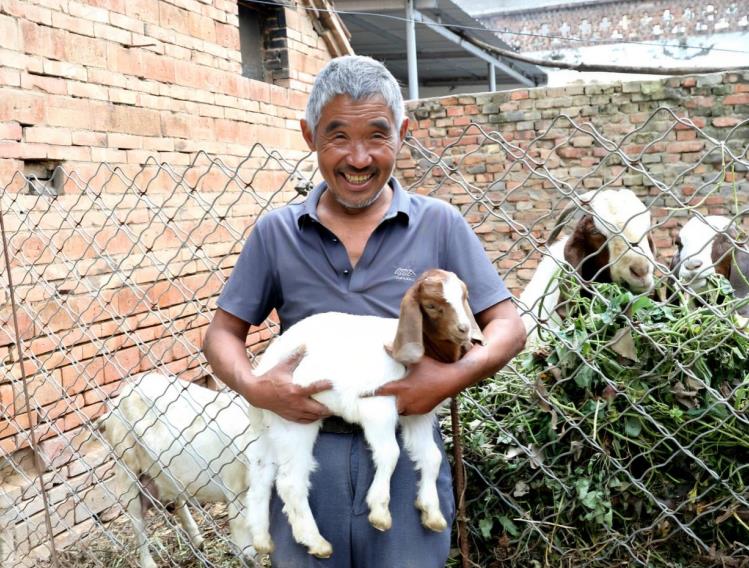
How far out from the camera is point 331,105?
2.05 m

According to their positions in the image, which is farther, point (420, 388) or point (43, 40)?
point (43, 40)

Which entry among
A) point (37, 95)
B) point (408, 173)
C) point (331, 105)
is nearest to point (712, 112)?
point (408, 173)

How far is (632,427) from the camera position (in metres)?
2.47

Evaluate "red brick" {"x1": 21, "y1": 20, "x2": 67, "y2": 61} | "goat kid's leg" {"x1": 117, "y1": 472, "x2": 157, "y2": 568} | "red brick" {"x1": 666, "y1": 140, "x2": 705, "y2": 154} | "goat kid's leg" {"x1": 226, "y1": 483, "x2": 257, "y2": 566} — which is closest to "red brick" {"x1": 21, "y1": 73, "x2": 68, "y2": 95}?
"red brick" {"x1": 21, "y1": 20, "x2": 67, "y2": 61}

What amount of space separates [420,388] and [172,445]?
2.16 metres

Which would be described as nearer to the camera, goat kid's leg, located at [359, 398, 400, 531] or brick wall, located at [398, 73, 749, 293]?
goat kid's leg, located at [359, 398, 400, 531]

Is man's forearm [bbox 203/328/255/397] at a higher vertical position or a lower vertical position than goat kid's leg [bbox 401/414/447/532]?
higher

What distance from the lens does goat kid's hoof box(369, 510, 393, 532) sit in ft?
6.27

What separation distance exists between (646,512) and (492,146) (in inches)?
292

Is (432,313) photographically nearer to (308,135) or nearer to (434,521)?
(434,521)

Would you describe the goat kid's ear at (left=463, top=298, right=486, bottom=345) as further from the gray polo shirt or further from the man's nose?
the man's nose

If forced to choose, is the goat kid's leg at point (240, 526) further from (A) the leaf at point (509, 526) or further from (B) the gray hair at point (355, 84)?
(B) the gray hair at point (355, 84)

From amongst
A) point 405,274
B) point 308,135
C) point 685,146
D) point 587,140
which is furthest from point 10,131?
point 685,146

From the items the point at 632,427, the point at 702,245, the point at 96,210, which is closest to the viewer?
the point at 632,427
